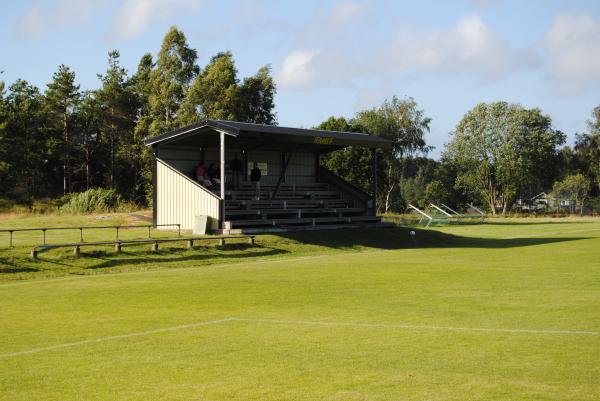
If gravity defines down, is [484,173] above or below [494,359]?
above

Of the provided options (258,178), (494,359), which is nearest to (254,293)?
(494,359)

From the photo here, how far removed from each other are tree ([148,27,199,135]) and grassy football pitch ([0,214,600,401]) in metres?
35.7

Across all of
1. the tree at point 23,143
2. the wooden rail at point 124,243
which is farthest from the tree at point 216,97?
the wooden rail at point 124,243

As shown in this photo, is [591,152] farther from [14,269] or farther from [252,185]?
[14,269]

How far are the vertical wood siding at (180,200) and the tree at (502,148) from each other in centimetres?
5094

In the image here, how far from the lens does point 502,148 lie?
241ft

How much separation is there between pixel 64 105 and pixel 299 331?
53.6 metres

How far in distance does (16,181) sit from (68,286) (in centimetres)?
4451

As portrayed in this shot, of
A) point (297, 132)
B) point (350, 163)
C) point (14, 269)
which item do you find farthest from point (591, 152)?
point (14, 269)

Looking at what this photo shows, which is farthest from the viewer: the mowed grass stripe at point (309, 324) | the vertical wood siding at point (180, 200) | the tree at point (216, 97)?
the tree at point (216, 97)

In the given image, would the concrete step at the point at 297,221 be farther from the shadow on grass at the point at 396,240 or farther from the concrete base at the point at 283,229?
the shadow on grass at the point at 396,240

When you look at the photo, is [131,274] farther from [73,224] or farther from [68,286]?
[73,224]

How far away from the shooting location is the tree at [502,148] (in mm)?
73000

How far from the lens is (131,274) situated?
57.8 ft
